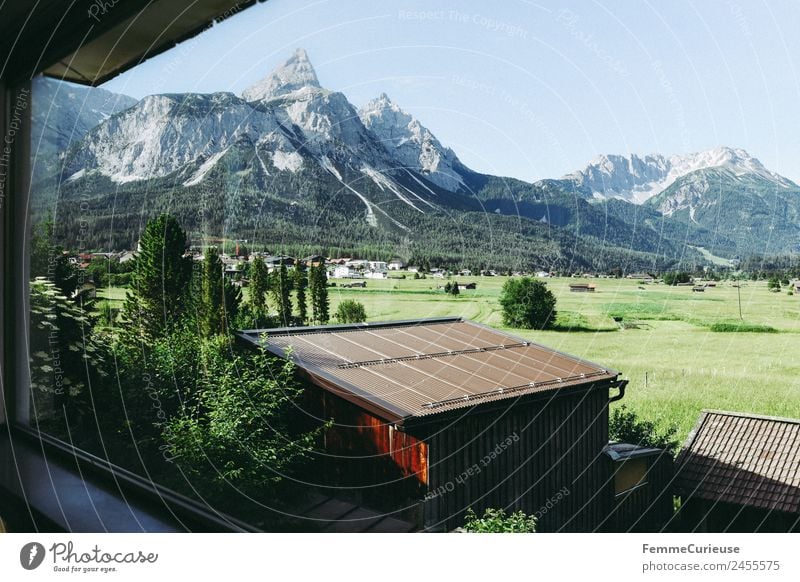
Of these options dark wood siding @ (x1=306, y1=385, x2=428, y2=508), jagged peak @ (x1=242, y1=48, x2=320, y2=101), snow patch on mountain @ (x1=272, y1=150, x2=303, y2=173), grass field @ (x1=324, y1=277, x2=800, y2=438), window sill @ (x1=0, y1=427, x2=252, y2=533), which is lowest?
window sill @ (x1=0, y1=427, x2=252, y2=533)

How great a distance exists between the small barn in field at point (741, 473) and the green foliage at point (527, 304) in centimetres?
46

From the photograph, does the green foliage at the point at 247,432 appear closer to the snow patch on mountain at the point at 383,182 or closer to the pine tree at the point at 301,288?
the pine tree at the point at 301,288

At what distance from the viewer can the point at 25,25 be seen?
115 inches

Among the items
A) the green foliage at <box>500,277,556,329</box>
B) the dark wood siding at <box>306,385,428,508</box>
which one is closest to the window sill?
the dark wood siding at <box>306,385,428,508</box>

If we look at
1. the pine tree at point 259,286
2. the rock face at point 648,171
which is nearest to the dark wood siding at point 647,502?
the rock face at point 648,171

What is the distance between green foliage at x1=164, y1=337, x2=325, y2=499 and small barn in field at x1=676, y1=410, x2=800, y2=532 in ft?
3.55

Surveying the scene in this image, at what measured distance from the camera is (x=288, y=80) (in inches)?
90.0

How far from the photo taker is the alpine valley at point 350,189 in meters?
1.53

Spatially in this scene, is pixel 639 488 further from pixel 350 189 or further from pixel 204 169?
pixel 204 169

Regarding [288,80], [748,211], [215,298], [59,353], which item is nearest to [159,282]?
[215,298]

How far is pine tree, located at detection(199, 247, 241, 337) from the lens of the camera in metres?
2.69

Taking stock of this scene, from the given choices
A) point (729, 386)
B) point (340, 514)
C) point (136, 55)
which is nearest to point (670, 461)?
point (729, 386)

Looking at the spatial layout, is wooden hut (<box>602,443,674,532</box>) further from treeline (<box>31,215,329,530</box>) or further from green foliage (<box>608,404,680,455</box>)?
treeline (<box>31,215,329,530</box>)

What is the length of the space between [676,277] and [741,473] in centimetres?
42
